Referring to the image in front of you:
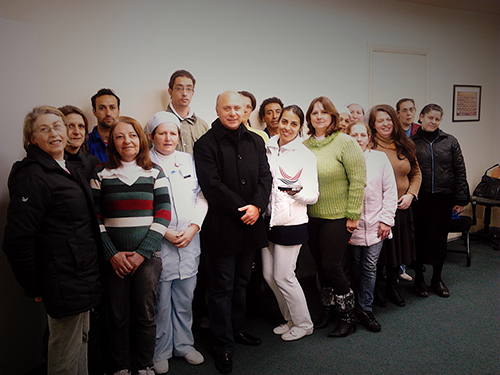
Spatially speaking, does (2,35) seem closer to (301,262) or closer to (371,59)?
(301,262)

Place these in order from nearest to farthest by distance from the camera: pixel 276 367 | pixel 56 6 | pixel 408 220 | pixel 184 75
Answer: pixel 276 367, pixel 56 6, pixel 184 75, pixel 408 220

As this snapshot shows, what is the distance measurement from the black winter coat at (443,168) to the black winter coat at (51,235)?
→ 2.91 m

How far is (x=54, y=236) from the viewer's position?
1798mm

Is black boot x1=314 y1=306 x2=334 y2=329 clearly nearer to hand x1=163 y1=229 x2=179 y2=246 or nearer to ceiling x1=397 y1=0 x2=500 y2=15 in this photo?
hand x1=163 y1=229 x2=179 y2=246

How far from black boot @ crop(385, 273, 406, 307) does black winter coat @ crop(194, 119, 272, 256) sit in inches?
64.2

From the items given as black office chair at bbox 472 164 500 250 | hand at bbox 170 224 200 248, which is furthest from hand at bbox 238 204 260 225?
black office chair at bbox 472 164 500 250

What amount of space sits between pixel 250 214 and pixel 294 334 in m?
1.05

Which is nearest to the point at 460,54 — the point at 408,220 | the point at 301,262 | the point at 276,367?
the point at 408,220

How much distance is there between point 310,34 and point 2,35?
284cm

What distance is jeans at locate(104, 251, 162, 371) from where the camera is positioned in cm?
215

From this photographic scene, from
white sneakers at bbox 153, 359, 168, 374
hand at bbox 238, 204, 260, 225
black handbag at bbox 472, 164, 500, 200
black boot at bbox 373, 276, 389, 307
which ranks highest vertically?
hand at bbox 238, 204, 260, 225

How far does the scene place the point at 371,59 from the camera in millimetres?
4477

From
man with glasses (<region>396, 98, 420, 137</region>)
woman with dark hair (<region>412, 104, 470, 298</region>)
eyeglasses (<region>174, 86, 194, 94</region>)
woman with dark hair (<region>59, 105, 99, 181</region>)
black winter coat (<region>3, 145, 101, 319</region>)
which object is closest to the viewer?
black winter coat (<region>3, 145, 101, 319</region>)

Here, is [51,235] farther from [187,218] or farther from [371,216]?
[371,216]
